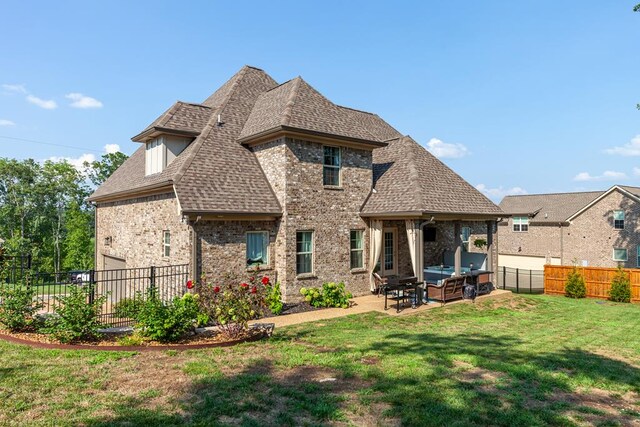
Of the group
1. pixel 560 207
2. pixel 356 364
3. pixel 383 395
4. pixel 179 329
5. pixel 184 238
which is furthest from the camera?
pixel 560 207

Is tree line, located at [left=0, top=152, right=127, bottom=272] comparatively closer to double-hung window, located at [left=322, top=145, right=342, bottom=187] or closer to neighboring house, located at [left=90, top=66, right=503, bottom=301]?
neighboring house, located at [left=90, top=66, right=503, bottom=301]

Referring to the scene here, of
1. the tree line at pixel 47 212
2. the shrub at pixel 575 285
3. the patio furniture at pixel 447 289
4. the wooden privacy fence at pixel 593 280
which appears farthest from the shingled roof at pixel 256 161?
the tree line at pixel 47 212

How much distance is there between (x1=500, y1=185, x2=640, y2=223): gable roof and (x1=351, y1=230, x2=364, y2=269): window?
74.0 feet

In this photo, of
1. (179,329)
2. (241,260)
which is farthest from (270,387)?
(241,260)

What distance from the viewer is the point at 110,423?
5012 mm

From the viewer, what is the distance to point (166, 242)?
15289 millimetres

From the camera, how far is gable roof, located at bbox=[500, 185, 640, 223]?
35688mm

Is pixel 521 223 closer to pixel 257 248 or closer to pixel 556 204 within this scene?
pixel 556 204

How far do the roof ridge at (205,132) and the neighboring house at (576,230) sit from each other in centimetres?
2856

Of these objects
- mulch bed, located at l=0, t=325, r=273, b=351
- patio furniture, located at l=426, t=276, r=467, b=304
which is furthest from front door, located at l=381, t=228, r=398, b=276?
mulch bed, located at l=0, t=325, r=273, b=351

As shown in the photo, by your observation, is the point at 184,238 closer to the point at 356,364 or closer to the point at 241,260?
the point at 241,260

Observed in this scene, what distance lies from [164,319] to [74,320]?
6.54 feet

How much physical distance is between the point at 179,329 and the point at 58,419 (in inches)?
158

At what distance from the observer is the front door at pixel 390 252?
18.1 m
